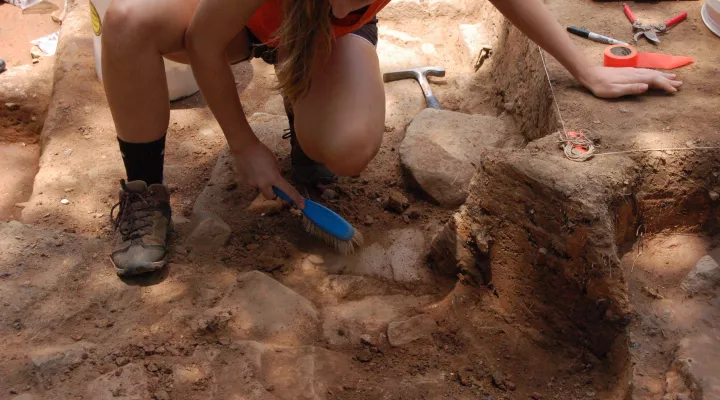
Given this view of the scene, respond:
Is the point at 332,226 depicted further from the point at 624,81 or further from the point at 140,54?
the point at 624,81

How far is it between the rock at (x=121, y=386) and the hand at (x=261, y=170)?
58cm

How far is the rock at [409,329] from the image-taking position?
1.67 metres

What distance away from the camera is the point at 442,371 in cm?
159

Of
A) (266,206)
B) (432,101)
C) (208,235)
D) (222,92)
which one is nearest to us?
(222,92)

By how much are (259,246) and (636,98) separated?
112 centimetres

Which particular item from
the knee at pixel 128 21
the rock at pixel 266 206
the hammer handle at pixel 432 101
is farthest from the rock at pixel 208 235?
the hammer handle at pixel 432 101

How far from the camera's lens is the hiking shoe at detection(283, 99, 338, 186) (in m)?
2.14

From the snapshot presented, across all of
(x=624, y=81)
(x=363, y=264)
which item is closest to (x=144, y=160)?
(x=363, y=264)

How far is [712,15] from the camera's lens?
216cm

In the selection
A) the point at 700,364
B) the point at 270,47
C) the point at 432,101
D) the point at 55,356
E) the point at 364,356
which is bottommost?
the point at 432,101

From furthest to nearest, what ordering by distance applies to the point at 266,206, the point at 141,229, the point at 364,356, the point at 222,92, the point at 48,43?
the point at 48,43 < the point at 266,206 < the point at 141,229 < the point at 222,92 < the point at 364,356

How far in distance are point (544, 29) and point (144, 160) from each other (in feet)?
3.70

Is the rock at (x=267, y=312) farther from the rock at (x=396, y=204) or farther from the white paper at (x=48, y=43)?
the white paper at (x=48, y=43)

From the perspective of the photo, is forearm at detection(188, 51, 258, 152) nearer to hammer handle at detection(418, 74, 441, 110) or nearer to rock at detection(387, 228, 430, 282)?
rock at detection(387, 228, 430, 282)
